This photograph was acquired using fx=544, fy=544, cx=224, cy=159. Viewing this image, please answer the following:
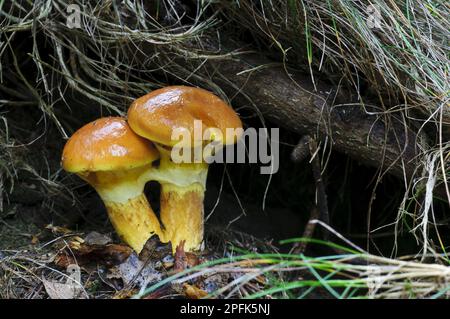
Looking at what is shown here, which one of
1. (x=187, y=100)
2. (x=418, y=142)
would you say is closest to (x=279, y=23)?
(x=187, y=100)

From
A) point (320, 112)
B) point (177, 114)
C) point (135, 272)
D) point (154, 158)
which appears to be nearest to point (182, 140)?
point (177, 114)

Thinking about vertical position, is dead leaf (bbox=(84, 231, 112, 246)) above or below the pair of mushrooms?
below

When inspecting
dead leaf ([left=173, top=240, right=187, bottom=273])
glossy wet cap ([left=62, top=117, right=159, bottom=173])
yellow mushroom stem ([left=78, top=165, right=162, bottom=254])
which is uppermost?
glossy wet cap ([left=62, top=117, right=159, bottom=173])

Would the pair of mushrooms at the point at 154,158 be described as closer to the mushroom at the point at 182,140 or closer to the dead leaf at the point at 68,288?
the mushroom at the point at 182,140

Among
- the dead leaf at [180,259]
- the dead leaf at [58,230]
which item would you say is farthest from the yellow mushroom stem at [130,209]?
the dead leaf at [58,230]

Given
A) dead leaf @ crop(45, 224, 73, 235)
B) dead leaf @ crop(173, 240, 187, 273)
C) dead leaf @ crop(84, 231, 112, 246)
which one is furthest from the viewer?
dead leaf @ crop(45, 224, 73, 235)

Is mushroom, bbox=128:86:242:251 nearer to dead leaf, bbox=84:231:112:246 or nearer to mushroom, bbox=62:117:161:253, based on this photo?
mushroom, bbox=62:117:161:253

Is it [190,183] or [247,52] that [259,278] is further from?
[247,52]

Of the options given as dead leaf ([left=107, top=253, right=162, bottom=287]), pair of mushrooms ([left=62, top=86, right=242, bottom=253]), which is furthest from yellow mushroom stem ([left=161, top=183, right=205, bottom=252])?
dead leaf ([left=107, top=253, right=162, bottom=287])
